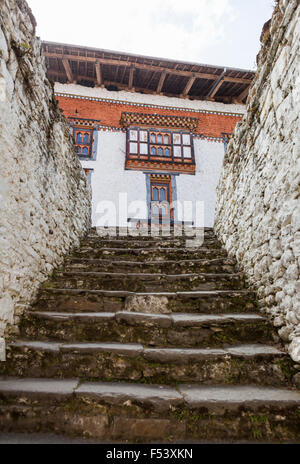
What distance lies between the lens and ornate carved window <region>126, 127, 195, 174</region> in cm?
1016

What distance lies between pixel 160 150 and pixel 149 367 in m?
9.43

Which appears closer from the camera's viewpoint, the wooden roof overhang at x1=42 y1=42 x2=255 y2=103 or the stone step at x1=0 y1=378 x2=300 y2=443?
the stone step at x1=0 y1=378 x2=300 y2=443

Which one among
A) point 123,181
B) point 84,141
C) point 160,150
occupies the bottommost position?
point 123,181

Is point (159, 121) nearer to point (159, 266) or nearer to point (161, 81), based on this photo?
point (161, 81)

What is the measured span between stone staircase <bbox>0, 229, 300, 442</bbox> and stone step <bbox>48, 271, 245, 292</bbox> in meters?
0.02

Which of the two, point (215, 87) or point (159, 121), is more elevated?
point (215, 87)

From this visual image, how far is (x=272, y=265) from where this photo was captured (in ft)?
8.36

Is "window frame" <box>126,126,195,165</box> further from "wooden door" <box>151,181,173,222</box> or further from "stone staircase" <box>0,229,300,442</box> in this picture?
"stone staircase" <box>0,229,300,442</box>

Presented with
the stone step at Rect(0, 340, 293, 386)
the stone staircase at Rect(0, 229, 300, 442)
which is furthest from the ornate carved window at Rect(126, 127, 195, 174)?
the stone step at Rect(0, 340, 293, 386)

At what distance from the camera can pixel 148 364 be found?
2.09m

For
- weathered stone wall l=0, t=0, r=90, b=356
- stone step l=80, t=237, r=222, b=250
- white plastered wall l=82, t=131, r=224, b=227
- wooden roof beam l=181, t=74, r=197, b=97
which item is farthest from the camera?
wooden roof beam l=181, t=74, r=197, b=97

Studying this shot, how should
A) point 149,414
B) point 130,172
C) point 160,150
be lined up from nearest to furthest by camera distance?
point 149,414, point 130,172, point 160,150

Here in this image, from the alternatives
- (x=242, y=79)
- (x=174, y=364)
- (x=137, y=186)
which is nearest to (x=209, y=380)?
(x=174, y=364)

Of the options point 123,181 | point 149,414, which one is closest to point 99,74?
point 123,181
